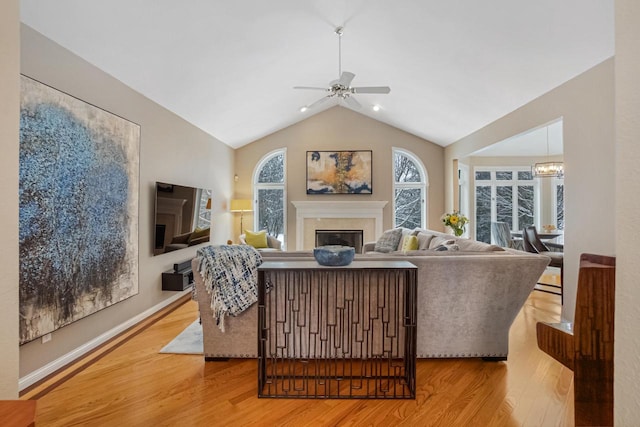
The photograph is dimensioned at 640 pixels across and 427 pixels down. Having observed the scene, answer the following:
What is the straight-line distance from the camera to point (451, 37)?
3.26m

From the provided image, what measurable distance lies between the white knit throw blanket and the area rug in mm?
599

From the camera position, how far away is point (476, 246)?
298 centimetres

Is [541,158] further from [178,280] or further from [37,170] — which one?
[37,170]

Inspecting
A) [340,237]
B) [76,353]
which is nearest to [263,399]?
[76,353]

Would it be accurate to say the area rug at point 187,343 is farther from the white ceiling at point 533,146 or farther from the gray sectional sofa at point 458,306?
the white ceiling at point 533,146

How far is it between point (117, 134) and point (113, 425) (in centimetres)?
245

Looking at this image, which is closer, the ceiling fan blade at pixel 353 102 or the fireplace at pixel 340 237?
the ceiling fan blade at pixel 353 102

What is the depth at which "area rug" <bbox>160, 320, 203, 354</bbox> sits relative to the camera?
275 cm

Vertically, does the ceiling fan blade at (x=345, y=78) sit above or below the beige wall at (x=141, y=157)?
above

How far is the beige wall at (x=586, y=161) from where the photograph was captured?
279cm

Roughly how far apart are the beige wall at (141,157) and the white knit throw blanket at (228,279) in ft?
4.15

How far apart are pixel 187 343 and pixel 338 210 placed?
4415mm

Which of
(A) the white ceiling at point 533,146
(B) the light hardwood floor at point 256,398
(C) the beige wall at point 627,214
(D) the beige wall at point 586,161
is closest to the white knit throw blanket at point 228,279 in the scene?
(B) the light hardwood floor at point 256,398

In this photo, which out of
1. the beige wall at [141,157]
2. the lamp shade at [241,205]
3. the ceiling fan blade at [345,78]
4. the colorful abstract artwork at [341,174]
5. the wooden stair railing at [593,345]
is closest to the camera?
the wooden stair railing at [593,345]
